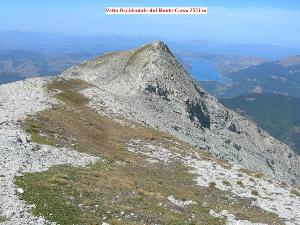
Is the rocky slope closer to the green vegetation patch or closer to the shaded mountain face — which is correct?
the green vegetation patch

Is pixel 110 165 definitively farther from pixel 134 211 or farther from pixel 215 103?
pixel 215 103

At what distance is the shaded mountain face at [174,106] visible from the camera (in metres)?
76.3

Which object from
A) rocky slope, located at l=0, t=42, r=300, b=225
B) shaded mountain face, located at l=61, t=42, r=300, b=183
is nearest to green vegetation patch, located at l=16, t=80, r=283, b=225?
rocky slope, located at l=0, t=42, r=300, b=225

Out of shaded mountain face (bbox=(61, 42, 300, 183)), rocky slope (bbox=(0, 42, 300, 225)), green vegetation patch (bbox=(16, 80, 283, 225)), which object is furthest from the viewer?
shaded mountain face (bbox=(61, 42, 300, 183))

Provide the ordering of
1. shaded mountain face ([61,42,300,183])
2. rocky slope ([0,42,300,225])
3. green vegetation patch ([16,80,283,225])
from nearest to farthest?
1. green vegetation patch ([16,80,283,225])
2. rocky slope ([0,42,300,225])
3. shaded mountain face ([61,42,300,183])

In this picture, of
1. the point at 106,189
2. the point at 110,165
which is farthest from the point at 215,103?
the point at 106,189

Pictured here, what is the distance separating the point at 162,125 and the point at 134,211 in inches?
1823

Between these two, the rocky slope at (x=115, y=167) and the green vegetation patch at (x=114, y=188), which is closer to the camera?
the green vegetation patch at (x=114, y=188)

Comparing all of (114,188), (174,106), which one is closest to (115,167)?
(114,188)

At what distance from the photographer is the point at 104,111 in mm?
65438

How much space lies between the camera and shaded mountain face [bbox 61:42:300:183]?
76.3m

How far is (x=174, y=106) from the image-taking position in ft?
293

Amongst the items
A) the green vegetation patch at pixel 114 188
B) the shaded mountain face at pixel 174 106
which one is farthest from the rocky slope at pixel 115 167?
the shaded mountain face at pixel 174 106

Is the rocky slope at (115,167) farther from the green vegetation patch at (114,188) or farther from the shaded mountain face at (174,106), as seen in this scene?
the shaded mountain face at (174,106)
